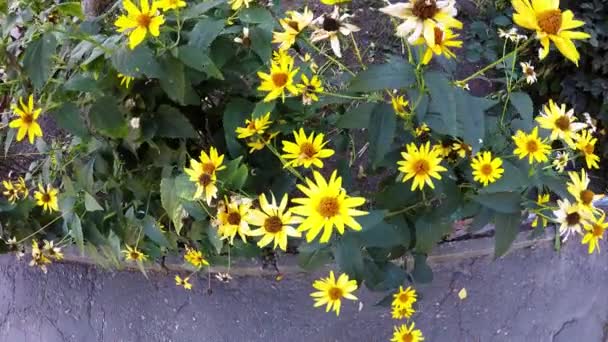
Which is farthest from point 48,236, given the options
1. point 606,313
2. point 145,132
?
point 606,313

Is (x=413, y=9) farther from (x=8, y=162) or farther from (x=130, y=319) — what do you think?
(x=8, y=162)

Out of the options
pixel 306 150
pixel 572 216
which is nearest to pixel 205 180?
pixel 306 150

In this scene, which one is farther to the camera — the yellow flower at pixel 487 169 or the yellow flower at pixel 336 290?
the yellow flower at pixel 336 290

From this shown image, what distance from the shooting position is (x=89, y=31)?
1092mm

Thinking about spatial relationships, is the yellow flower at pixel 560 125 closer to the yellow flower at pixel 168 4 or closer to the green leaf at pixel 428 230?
the green leaf at pixel 428 230

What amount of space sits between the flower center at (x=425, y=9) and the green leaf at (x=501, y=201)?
43 centimetres

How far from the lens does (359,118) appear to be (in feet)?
3.46

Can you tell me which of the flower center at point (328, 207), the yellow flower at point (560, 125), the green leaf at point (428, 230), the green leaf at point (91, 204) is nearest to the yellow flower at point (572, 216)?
the yellow flower at point (560, 125)

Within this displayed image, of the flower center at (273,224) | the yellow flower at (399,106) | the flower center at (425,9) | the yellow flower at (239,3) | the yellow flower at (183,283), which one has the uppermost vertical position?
the flower center at (425,9)

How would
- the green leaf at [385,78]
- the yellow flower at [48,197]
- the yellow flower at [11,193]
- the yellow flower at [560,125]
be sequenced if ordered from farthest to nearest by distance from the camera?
the yellow flower at [11,193] → the yellow flower at [48,197] → the yellow flower at [560,125] → the green leaf at [385,78]

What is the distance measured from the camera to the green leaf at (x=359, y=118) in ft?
3.44

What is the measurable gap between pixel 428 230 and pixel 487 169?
20 cm

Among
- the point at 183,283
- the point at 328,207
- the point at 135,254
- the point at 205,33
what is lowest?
the point at 183,283

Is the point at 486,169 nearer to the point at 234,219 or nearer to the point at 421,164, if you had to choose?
the point at 421,164
